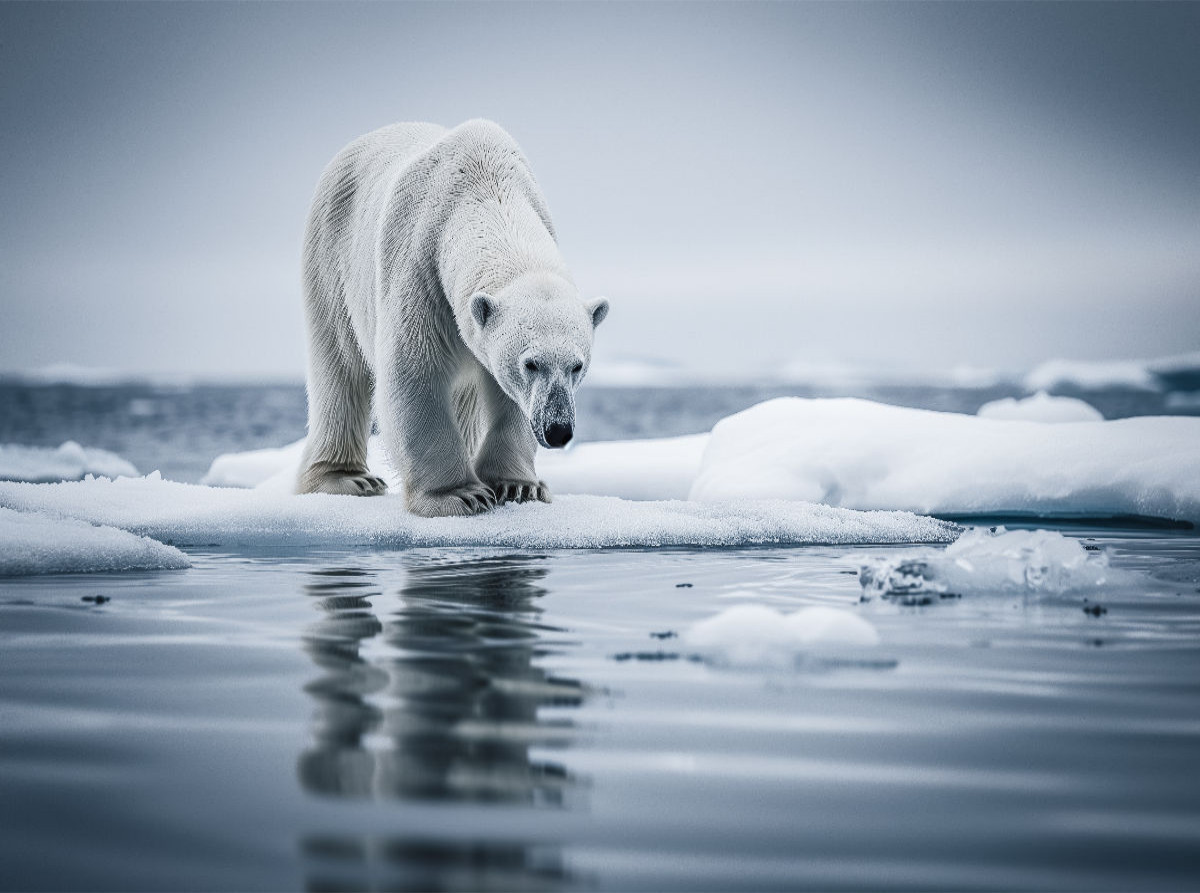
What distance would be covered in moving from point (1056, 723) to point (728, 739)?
58cm

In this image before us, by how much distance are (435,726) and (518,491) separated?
364cm

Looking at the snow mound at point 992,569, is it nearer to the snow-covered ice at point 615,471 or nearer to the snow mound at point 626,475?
the snow-covered ice at point 615,471

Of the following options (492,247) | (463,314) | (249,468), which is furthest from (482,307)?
(249,468)

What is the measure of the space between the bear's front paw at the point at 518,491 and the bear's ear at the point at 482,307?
1.01 m

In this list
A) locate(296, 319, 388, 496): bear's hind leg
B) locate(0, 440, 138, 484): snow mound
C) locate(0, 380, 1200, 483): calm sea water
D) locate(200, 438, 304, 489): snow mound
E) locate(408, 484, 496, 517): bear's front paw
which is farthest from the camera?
locate(0, 380, 1200, 483): calm sea water

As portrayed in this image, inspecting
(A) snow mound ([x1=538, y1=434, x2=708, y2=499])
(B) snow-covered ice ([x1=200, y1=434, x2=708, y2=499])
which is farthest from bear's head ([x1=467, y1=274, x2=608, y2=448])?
(A) snow mound ([x1=538, y1=434, x2=708, y2=499])

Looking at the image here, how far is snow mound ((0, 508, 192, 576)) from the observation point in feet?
13.8

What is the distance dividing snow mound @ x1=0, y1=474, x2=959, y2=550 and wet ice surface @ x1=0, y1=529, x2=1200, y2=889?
5.45 ft

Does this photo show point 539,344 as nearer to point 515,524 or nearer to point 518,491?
point 515,524

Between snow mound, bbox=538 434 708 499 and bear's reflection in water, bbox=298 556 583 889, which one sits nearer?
bear's reflection in water, bbox=298 556 583 889

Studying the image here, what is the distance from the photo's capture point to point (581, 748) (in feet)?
6.52

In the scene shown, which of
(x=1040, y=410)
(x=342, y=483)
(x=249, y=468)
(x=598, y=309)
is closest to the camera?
(x=598, y=309)

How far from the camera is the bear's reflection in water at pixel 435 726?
154 cm

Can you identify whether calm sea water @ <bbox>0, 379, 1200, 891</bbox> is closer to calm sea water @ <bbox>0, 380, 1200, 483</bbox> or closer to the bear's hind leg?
the bear's hind leg
